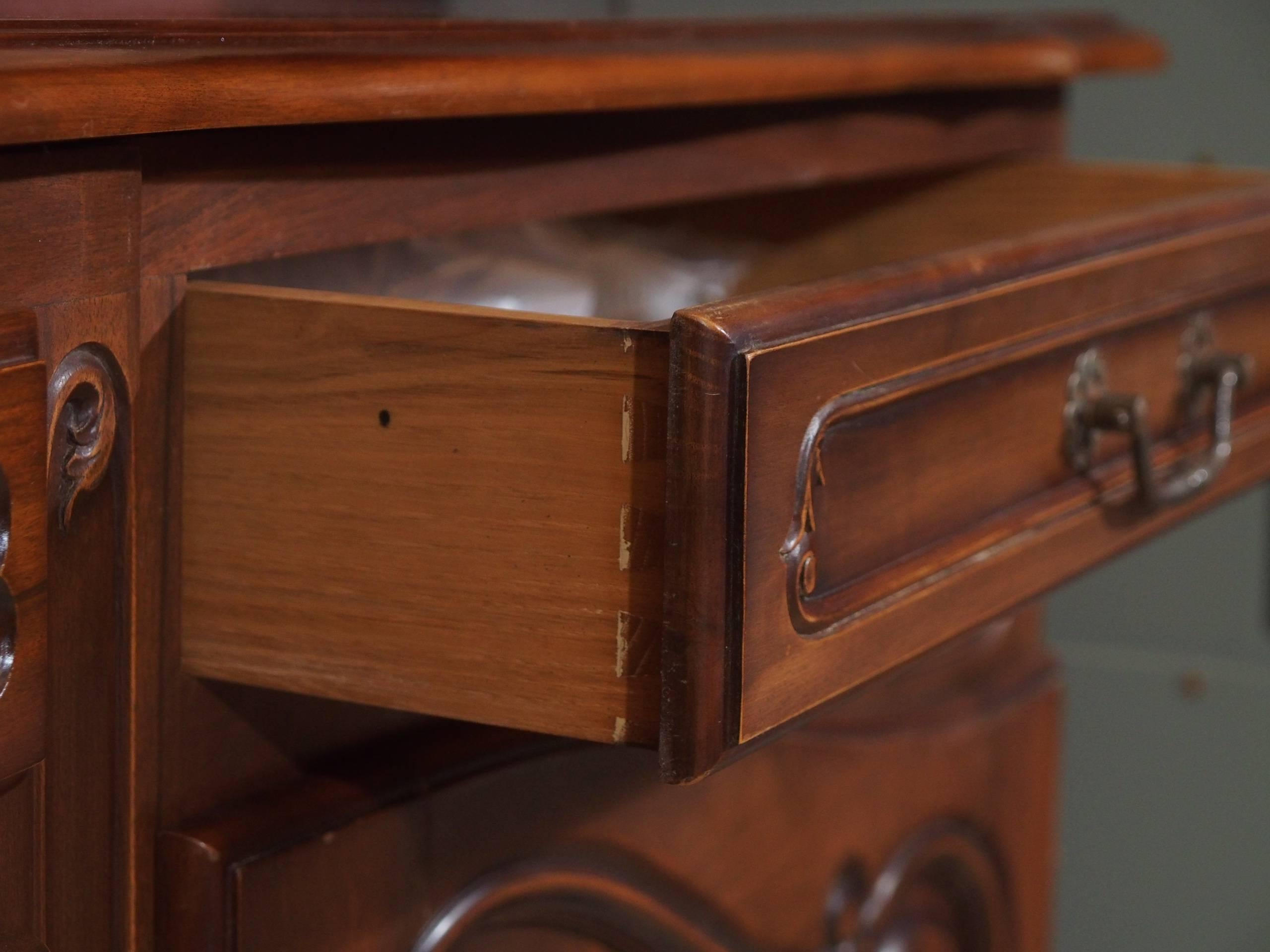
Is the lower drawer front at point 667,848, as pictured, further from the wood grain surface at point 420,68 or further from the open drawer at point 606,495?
the wood grain surface at point 420,68

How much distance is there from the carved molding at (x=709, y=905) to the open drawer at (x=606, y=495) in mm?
174

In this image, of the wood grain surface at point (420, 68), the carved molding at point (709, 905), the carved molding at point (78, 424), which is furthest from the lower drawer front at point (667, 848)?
the wood grain surface at point (420, 68)

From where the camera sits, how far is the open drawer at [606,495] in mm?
499

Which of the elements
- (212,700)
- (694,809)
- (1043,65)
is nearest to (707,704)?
(212,700)

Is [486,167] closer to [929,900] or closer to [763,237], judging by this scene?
[763,237]

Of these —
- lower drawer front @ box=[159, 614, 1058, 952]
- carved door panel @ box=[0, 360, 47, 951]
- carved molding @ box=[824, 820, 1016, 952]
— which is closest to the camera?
carved door panel @ box=[0, 360, 47, 951]

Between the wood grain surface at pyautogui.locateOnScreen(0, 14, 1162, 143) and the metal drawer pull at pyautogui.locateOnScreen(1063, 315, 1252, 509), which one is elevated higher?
the wood grain surface at pyautogui.locateOnScreen(0, 14, 1162, 143)

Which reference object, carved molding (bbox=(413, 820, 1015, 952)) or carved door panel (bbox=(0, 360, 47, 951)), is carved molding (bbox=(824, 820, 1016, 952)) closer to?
carved molding (bbox=(413, 820, 1015, 952))

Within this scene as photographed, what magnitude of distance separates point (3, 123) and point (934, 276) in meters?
0.30

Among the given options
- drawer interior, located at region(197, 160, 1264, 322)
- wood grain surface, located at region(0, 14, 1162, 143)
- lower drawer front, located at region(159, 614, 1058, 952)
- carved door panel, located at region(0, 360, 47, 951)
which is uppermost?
wood grain surface, located at region(0, 14, 1162, 143)

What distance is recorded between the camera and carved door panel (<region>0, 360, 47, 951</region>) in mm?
469

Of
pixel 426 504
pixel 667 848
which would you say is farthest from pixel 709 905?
pixel 426 504

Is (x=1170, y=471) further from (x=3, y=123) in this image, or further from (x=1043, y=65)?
(x=3, y=123)

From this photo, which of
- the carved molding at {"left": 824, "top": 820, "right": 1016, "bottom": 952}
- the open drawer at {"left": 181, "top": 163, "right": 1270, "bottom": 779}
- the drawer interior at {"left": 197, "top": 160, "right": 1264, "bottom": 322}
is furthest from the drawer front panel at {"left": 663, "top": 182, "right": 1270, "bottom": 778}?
the carved molding at {"left": 824, "top": 820, "right": 1016, "bottom": 952}
